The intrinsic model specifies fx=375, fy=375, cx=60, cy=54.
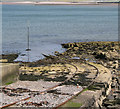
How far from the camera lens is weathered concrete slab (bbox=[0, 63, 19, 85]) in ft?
85.8

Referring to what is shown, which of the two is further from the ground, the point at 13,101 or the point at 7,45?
the point at 7,45

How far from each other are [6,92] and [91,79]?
672 centimetres

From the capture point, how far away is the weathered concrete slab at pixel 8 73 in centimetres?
2614

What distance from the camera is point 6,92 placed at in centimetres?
2453

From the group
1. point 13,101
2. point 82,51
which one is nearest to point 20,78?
point 13,101

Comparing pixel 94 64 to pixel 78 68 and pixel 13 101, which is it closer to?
pixel 78 68

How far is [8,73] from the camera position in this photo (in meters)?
26.8

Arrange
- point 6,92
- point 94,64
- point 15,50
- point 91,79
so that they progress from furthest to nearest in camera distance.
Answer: point 15,50, point 94,64, point 91,79, point 6,92

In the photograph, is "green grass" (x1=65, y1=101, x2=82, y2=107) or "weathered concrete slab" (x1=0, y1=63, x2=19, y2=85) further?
"weathered concrete slab" (x1=0, y1=63, x2=19, y2=85)

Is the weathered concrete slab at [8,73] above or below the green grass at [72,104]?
above

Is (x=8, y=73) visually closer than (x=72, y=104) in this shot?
No

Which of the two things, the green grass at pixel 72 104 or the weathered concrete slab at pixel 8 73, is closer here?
the green grass at pixel 72 104

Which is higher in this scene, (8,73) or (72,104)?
(8,73)

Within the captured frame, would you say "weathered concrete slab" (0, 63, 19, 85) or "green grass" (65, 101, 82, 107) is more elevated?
"weathered concrete slab" (0, 63, 19, 85)
